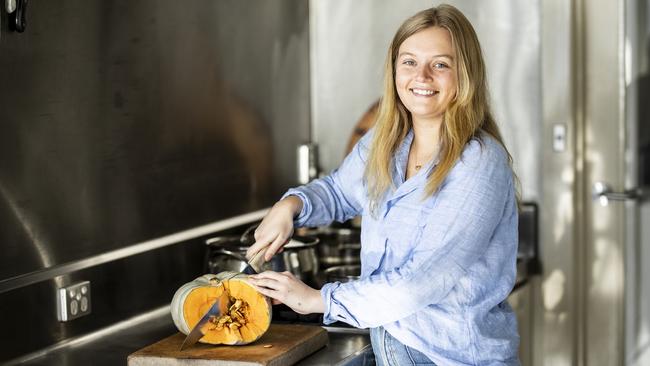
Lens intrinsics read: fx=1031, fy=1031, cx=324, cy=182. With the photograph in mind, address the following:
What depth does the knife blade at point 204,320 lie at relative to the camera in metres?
1.95

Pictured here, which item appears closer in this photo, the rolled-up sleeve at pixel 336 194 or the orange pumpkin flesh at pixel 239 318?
the orange pumpkin flesh at pixel 239 318

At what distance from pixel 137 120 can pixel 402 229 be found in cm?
85

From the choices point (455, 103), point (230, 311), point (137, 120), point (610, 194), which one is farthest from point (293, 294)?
point (610, 194)

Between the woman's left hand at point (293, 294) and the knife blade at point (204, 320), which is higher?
the woman's left hand at point (293, 294)

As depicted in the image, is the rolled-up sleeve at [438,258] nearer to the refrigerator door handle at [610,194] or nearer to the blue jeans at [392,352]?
the blue jeans at [392,352]

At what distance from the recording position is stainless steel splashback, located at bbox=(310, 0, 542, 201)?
3205 millimetres

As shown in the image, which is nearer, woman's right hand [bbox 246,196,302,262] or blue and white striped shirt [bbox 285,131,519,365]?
blue and white striped shirt [bbox 285,131,519,365]

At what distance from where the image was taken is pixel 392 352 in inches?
77.5

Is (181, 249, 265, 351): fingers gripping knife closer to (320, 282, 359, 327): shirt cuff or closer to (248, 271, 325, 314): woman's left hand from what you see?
(248, 271, 325, 314): woman's left hand

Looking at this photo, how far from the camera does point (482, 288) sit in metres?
1.92

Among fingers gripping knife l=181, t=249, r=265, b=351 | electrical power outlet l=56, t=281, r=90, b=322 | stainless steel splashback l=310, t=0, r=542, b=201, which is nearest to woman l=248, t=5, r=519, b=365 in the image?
fingers gripping knife l=181, t=249, r=265, b=351

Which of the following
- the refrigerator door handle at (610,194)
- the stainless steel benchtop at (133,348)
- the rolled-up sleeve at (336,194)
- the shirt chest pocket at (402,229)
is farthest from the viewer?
the refrigerator door handle at (610,194)

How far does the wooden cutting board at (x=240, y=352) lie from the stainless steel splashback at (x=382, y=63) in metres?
1.37

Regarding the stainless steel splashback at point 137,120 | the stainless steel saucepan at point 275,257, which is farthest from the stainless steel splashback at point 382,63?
the stainless steel saucepan at point 275,257
